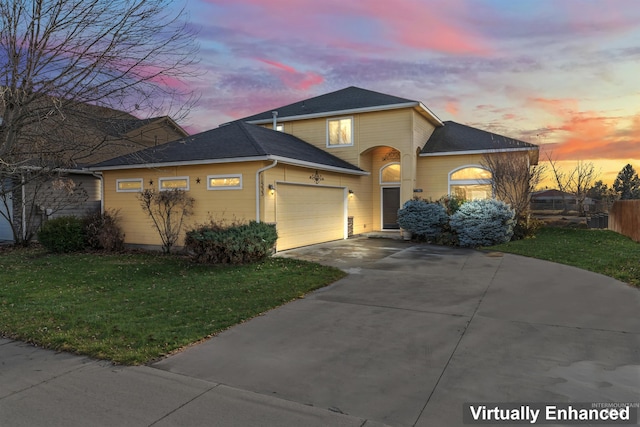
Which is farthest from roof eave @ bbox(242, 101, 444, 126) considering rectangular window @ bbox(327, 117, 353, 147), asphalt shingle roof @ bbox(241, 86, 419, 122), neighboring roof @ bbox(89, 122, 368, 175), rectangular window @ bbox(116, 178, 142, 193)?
rectangular window @ bbox(116, 178, 142, 193)

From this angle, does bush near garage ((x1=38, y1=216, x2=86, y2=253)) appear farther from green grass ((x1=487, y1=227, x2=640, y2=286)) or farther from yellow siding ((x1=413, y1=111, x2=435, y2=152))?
green grass ((x1=487, y1=227, x2=640, y2=286))

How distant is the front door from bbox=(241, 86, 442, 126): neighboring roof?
394 centimetres

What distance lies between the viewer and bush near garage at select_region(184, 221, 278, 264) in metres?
9.47

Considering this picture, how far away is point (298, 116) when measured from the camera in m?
17.9

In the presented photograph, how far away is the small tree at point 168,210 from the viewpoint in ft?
41.0

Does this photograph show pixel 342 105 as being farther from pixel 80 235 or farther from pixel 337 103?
pixel 80 235

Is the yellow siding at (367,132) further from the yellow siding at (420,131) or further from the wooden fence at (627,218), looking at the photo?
the wooden fence at (627,218)

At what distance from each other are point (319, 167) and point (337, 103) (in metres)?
6.00

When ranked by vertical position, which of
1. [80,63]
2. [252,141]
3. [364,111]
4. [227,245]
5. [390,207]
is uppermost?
[364,111]

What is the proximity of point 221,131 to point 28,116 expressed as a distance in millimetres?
9418

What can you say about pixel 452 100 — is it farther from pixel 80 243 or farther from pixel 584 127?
pixel 80 243

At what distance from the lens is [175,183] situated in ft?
42.6

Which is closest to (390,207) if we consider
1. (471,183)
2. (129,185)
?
(471,183)

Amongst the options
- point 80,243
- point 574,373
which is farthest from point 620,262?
point 80,243
